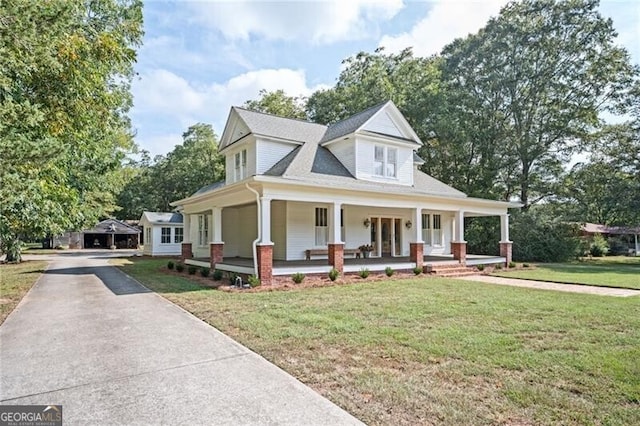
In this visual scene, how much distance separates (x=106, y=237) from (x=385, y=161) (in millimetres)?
42746

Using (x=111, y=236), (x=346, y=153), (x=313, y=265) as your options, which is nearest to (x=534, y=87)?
(x=346, y=153)

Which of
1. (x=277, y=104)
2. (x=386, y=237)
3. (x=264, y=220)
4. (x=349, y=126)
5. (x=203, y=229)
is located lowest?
(x=386, y=237)

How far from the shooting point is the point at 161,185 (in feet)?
147

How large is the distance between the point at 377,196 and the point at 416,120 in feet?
53.2

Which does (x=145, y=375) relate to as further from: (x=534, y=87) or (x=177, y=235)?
(x=534, y=87)

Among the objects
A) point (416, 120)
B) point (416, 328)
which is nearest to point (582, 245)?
point (416, 120)

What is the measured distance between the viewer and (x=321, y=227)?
16328 mm

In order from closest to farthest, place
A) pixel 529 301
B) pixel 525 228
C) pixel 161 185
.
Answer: pixel 529 301 → pixel 525 228 → pixel 161 185

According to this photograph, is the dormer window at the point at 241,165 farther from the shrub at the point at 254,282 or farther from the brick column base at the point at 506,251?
the brick column base at the point at 506,251

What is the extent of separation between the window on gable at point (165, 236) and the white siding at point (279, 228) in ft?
54.5

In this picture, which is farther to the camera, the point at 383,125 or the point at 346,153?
the point at 383,125

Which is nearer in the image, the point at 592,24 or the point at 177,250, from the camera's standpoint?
the point at 592,24

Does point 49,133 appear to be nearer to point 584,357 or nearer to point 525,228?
point 584,357

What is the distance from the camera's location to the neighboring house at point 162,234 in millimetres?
28734
